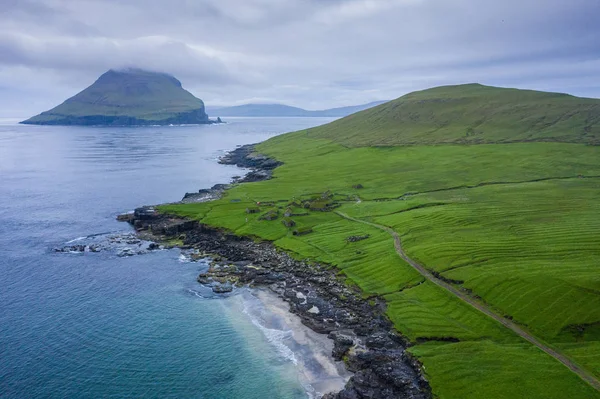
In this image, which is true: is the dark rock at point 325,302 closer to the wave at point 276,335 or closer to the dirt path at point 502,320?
the wave at point 276,335

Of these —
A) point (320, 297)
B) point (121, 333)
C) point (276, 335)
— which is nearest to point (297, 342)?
point (276, 335)

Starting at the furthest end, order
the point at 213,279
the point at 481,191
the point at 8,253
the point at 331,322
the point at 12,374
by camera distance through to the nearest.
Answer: the point at 481,191
the point at 8,253
the point at 213,279
the point at 331,322
the point at 12,374

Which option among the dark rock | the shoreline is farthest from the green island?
the shoreline

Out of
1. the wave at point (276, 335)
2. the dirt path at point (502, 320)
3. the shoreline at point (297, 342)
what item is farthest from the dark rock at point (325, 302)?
the dirt path at point (502, 320)

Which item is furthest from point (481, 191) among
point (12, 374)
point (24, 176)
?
point (24, 176)

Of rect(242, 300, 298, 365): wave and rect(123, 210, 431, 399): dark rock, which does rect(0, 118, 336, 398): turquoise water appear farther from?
rect(123, 210, 431, 399): dark rock

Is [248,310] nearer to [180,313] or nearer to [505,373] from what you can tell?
[180,313]
